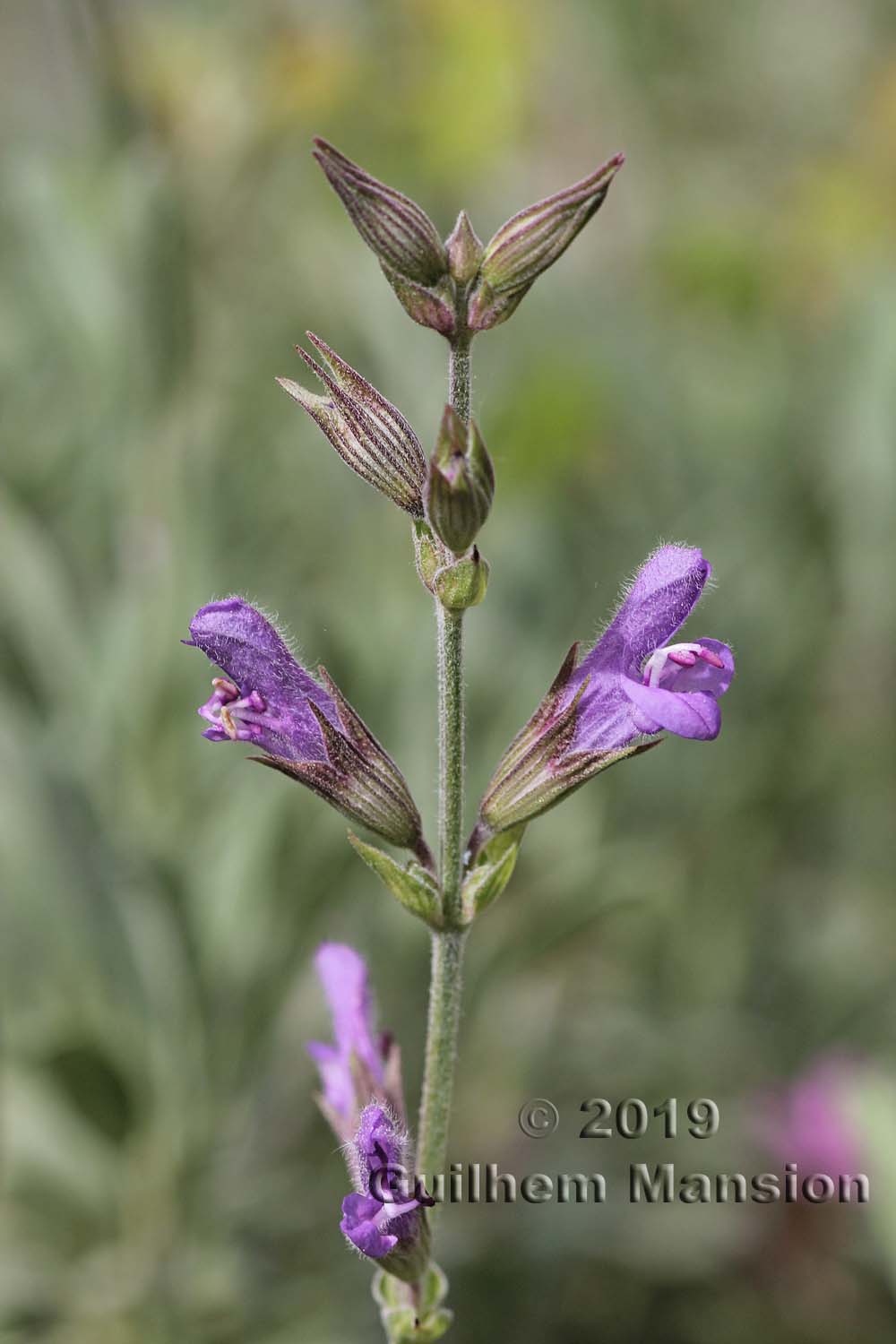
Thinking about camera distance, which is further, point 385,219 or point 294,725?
point 294,725

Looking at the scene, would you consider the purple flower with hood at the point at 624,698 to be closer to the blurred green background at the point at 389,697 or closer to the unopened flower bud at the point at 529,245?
the unopened flower bud at the point at 529,245

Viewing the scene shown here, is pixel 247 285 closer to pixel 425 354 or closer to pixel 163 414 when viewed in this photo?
pixel 425 354

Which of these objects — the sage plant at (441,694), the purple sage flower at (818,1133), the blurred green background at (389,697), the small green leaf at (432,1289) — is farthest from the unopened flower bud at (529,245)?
the purple sage flower at (818,1133)

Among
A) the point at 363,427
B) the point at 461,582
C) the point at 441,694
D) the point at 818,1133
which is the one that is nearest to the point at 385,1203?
the point at 441,694

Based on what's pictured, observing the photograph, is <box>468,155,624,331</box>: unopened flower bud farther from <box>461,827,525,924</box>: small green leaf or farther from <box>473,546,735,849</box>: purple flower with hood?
<box>461,827,525,924</box>: small green leaf

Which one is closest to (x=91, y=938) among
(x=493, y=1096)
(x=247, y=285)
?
(x=493, y=1096)

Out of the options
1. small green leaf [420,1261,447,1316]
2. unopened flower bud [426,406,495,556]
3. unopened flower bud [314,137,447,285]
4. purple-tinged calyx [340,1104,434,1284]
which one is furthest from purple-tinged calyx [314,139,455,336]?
small green leaf [420,1261,447,1316]

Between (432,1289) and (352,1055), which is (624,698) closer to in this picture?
(352,1055)
